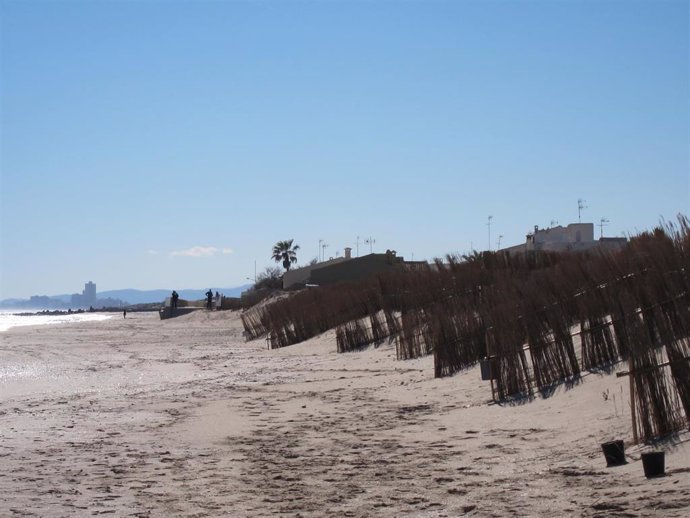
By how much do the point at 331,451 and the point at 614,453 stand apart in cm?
262

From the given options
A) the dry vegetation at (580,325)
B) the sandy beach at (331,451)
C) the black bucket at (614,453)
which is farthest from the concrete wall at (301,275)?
the black bucket at (614,453)

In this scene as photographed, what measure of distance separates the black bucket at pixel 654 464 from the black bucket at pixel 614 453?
1.89 feet

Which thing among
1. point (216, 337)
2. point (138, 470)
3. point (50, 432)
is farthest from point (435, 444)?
point (216, 337)

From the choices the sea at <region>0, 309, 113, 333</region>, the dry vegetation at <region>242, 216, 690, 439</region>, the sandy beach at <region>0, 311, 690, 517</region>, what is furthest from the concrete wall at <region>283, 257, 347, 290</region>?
the sandy beach at <region>0, 311, 690, 517</region>

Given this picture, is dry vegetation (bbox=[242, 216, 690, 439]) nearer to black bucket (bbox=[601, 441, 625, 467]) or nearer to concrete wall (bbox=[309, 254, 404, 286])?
black bucket (bbox=[601, 441, 625, 467])

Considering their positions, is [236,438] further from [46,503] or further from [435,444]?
[46,503]

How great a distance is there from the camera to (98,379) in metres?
16.1

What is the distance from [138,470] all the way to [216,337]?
2580 cm

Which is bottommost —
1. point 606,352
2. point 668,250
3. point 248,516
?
point 248,516

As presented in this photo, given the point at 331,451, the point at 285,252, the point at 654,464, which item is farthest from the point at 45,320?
the point at 654,464

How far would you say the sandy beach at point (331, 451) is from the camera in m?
5.86

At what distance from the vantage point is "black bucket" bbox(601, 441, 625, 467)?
19.8 feet

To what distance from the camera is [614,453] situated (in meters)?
6.05

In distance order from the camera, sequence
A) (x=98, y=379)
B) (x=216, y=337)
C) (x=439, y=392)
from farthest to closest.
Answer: (x=216, y=337), (x=98, y=379), (x=439, y=392)
